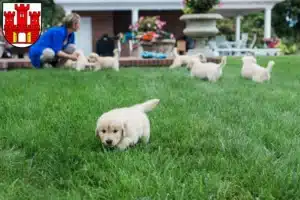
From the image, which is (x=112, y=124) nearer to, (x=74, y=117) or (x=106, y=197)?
(x=106, y=197)

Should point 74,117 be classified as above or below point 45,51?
below

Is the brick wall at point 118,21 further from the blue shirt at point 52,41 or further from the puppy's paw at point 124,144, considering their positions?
the puppy's paw at point 124,144

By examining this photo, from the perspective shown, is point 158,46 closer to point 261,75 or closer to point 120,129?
point 261,75

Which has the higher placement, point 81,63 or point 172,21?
point 172,21

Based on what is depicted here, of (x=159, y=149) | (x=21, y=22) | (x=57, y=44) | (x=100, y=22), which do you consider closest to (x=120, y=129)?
(x=159, y=149)

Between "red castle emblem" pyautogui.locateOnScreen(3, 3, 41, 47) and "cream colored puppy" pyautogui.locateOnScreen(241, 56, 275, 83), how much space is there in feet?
9.57

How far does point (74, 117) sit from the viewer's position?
3.20m

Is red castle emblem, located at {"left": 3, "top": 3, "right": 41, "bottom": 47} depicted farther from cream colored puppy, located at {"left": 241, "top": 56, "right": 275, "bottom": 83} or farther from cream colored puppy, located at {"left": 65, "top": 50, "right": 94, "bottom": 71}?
cream colored puppy, located at {"left": 241, "top": 56, "right": 275, "bottom": 83}

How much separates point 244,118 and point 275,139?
0.67 metres

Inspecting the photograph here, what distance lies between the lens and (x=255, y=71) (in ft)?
19.5

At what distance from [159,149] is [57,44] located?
211 inches

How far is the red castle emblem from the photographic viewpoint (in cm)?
414

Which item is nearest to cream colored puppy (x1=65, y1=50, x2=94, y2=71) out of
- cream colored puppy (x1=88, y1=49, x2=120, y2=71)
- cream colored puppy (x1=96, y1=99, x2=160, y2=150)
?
cream colored puppy (x1=88, y1=49, x2=120, y2=71)

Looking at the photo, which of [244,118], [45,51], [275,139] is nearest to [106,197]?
[275,139]
